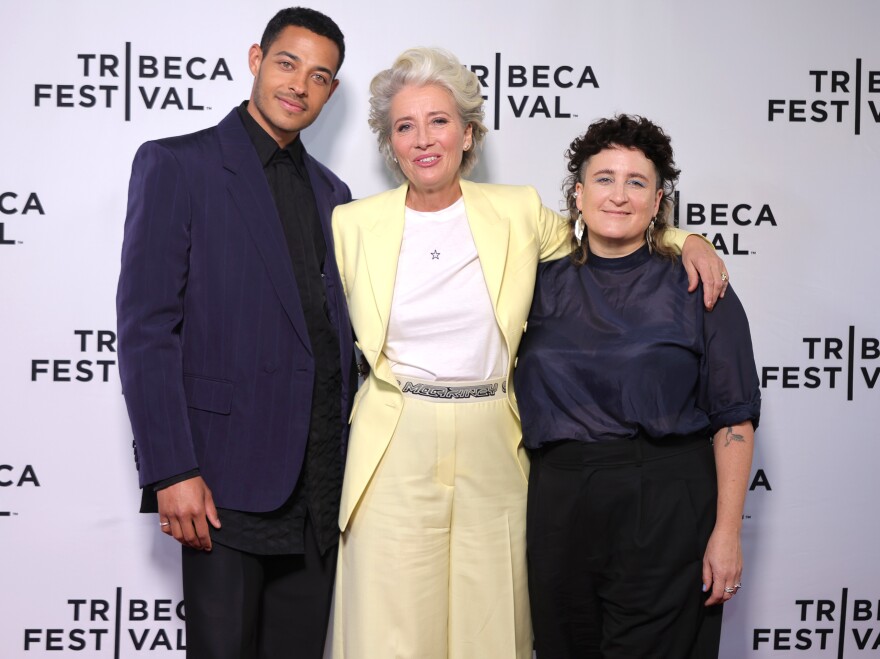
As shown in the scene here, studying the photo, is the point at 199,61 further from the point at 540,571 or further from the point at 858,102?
the point at 858,102

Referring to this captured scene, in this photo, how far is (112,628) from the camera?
2428 mm

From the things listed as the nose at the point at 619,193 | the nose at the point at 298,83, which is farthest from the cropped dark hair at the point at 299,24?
the nose at the point at 619,193

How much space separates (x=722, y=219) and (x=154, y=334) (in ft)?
5.23

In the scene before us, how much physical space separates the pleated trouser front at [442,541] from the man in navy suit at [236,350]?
0.16m

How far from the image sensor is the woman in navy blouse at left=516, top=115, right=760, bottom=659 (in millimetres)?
1649

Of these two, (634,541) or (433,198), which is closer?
(634,541)

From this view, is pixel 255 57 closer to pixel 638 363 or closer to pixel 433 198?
pixel 433 198

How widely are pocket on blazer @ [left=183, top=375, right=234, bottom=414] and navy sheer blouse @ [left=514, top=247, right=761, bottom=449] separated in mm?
604

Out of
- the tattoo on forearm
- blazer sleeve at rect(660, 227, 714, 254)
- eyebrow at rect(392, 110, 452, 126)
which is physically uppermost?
eyebrow at rect(392, 110, 452, 126)

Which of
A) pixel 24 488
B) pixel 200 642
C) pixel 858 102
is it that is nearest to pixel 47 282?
pixel 24 488

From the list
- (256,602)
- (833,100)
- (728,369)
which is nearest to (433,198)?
(728,369)

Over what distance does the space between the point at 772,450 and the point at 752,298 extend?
1.50 feet

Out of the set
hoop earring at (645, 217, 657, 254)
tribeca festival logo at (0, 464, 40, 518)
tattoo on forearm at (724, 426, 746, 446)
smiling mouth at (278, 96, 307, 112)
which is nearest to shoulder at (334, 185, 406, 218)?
smiling mouth at (278, 96, 307, 112)

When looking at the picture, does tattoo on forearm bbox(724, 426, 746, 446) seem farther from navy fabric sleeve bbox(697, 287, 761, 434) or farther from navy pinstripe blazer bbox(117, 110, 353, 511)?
navy pinstripe blazer bbox(117, 110, 353, 511)
